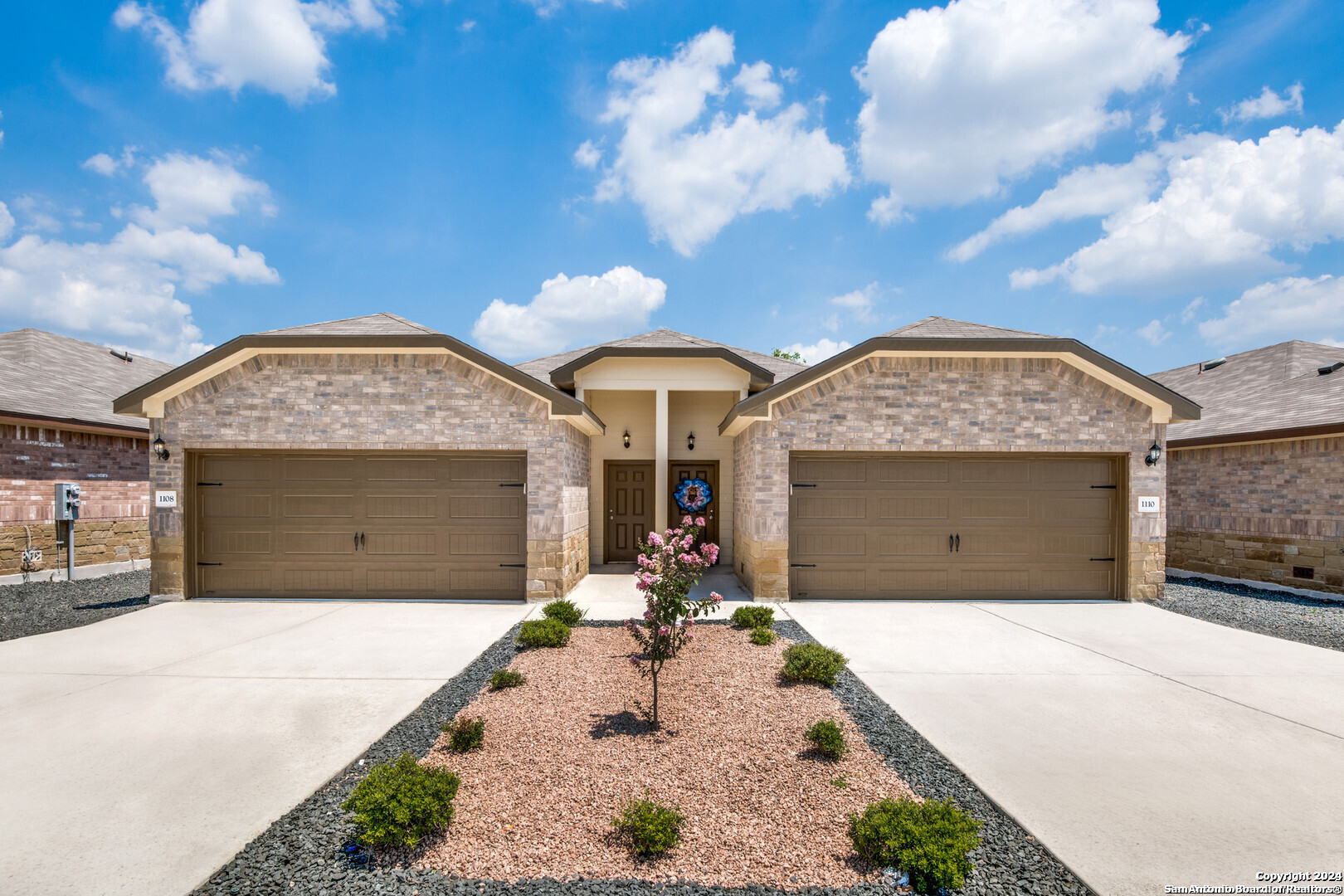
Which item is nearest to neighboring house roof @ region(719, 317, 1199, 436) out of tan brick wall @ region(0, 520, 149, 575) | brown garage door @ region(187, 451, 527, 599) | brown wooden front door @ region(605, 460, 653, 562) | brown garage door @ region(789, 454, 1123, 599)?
brown garage door @ region(789, 454, 1123, 599)

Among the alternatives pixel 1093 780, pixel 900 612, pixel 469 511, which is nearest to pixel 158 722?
pixel 469 511

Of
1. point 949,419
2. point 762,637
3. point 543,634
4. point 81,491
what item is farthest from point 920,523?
point 81,491

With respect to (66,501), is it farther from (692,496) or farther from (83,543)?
(692,496)

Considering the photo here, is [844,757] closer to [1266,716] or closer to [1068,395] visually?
[1266,716]

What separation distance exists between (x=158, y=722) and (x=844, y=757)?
5042 mm

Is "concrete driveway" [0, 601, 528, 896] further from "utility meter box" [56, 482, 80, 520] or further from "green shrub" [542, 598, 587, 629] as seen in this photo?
"utility meter box" [56, 482, 80, 520]

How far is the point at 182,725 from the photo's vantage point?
4.01 m

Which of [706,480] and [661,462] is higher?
[661,462]

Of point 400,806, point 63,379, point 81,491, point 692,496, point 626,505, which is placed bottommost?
point 400,806

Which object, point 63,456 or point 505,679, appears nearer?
point 505,679

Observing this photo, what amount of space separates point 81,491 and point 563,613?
1019cm

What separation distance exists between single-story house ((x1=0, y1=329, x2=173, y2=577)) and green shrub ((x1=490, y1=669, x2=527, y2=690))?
10.1 metres

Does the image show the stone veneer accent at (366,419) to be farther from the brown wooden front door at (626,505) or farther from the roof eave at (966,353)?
the roof eave at (966,353)

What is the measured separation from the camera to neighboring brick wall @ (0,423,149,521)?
352 inches
